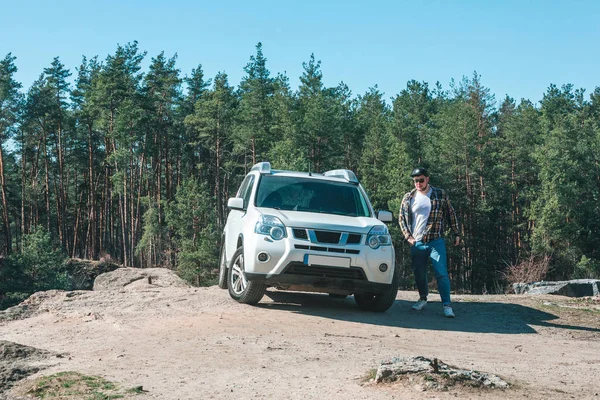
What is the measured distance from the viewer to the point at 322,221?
9594 millimetres

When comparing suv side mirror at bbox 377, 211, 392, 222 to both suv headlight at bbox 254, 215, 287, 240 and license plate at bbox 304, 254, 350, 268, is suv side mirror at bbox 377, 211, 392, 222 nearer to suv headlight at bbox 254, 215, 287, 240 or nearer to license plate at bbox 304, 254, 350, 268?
license plate at bbox 304, 254, 350, 268

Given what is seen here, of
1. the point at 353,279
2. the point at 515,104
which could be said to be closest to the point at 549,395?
the point at 353,279

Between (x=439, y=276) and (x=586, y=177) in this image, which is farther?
(x=586, y=177)

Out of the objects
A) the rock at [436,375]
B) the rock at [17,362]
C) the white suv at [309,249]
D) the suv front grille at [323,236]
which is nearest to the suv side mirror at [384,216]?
the white suv at [309,249]

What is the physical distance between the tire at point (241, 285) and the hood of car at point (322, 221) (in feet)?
2.94

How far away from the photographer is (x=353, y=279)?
948cm

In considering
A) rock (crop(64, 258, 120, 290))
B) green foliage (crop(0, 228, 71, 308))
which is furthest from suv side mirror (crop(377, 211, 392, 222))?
rock (crop(64, 258, 120, 290))

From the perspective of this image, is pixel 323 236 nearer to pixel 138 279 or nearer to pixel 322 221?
pixel 322 221

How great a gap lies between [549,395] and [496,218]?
58.7 meters

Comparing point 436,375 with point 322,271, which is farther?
point 322,271

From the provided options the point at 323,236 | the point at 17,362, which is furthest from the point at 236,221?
the point at 17,362

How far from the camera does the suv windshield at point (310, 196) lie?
10.5 metres

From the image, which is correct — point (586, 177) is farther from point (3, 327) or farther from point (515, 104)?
point (3, 327)

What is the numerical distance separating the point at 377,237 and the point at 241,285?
7.44ft
